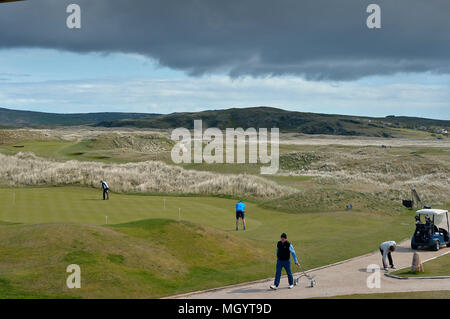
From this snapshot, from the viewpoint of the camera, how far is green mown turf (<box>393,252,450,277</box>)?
19.7 m

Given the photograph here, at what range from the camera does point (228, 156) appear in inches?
3236

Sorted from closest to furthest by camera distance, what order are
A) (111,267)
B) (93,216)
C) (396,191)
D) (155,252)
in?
(111,267) < (155,252) < (93,216) < (396,191)

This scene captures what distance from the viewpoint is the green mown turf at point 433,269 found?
19.7 meters

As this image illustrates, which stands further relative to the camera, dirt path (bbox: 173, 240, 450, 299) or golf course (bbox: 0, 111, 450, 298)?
golf course (bbox: 0, 111, 450, 298)

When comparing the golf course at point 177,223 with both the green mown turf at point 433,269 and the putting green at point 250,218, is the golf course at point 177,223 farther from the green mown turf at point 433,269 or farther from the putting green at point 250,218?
the green mown turf at point 433,269

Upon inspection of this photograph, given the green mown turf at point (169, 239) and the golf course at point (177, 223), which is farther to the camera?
the green mown turf at point (169, 239)

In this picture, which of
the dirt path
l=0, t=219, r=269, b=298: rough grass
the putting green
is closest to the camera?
l=0, t=219, r=269, b=298: rough grass

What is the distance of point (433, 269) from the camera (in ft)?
67.9

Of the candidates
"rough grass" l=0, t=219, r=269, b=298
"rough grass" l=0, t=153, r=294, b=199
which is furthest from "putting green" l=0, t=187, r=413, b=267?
"rough grass" l=0, t=153, r=294, b=199

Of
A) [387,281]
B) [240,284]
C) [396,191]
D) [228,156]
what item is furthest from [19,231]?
[228,156]

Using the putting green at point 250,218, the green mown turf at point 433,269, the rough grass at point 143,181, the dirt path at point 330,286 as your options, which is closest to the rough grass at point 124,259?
the dirt path at point 330,286

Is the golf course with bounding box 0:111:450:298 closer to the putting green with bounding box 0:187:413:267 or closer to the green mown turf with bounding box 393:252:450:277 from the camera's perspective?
the putting green with bounding box 0:187:413:267
